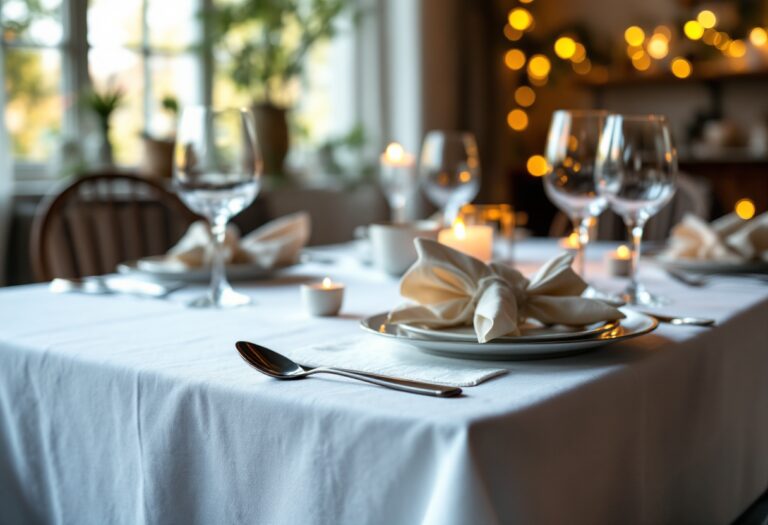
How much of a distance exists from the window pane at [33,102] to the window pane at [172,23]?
467 millimetres

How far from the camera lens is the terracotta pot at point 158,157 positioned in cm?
318

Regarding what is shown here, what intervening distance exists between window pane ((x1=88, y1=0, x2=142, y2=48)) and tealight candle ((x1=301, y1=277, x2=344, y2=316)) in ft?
8.47

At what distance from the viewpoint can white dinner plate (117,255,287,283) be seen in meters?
1.34

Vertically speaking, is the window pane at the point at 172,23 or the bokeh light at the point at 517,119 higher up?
the window pane at the point at 172,23

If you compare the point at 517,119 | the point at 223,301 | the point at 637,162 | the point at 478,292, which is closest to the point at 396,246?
the point at 223,301

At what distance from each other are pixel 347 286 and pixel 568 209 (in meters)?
0.35

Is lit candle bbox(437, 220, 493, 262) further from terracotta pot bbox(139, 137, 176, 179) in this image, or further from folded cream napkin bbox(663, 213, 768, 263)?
terracotta pot bbox(139, 137, 176, 179)

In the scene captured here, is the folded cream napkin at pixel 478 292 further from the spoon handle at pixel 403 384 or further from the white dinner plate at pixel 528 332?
the spoon handle at pixel 403 384

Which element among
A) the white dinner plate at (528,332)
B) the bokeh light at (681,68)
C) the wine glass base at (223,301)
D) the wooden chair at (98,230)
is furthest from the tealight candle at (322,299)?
the bokeh light at (681,68)

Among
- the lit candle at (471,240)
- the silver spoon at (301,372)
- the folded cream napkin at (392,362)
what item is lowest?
the folded cream napkin at (392,362)

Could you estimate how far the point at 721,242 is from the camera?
1.46 meters

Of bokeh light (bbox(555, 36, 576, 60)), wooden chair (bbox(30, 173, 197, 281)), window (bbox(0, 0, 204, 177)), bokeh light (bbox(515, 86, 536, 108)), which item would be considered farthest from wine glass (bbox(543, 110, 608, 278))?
bokeh light (bbox(515, 86, 536, 108))

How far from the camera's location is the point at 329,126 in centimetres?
440

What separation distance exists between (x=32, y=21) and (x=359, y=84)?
1.76 metres
